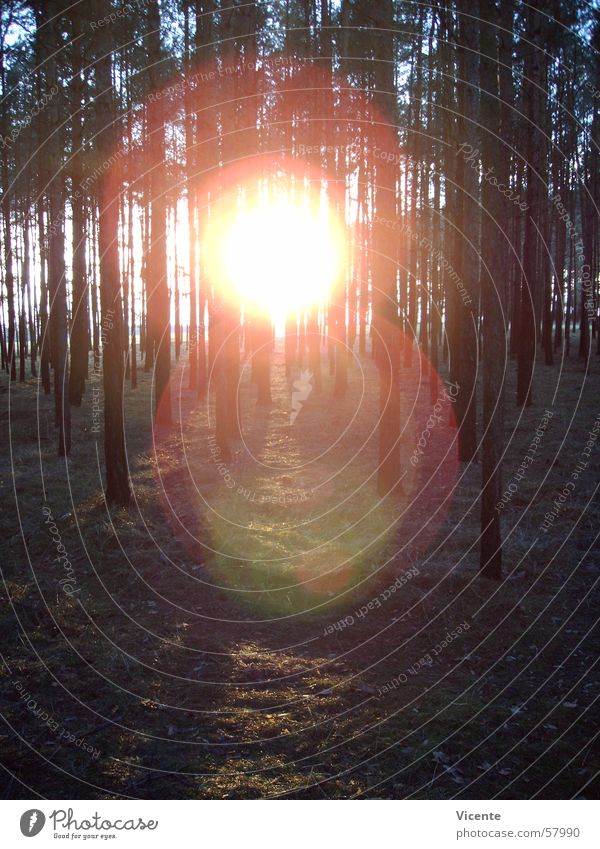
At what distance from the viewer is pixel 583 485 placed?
11539 millimetres

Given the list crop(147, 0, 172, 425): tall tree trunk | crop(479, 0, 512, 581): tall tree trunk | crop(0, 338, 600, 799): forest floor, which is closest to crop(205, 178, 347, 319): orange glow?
crop(147, 0, 172, 425): tall tree trunk

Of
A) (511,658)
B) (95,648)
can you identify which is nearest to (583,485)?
(511,658)

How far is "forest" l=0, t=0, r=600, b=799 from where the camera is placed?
519 centimetres

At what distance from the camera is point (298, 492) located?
40.2ft

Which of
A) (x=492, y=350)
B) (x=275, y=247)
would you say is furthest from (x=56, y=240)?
(x=492, y=350)

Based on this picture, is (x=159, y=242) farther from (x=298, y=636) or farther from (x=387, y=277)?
(x=298, y=636)

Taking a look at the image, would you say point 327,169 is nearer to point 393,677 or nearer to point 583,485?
point 583,485

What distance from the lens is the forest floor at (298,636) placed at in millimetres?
4828

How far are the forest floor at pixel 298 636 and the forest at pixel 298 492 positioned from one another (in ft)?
0.12

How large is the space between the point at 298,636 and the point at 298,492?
5237 millimetres

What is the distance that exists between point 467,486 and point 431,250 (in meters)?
14.9

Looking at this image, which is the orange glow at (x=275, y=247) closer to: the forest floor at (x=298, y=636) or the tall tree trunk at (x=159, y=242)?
the tall tree trunk at (x=159, y=242)

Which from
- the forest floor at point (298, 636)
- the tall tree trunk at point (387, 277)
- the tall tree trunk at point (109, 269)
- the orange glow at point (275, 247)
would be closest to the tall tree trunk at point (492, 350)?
the forest floor at point (298, 636)

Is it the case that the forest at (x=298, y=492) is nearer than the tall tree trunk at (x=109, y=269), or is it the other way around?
the forest at (x=298, y=492)
